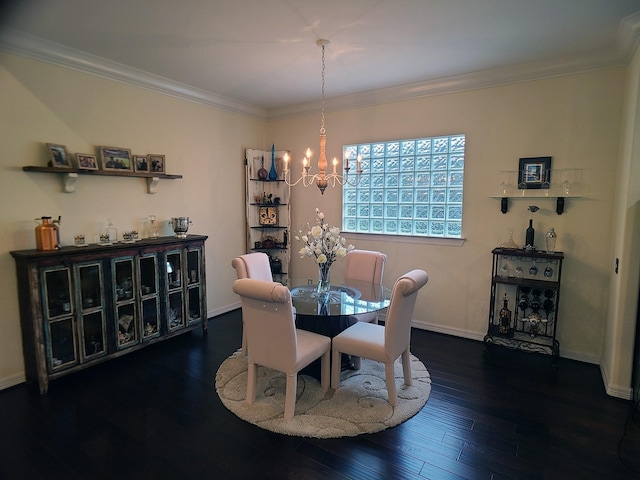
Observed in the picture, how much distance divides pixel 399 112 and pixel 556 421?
10.5 feet

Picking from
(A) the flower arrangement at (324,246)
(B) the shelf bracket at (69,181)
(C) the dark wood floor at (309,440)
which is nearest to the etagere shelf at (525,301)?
(C) the dark wood floor at (309,440)

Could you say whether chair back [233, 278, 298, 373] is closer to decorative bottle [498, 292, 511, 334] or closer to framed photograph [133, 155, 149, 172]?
framed photograph [133, 155, 149, 172]

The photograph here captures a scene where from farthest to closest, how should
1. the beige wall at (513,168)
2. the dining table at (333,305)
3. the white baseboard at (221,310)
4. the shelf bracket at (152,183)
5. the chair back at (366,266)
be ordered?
1. the white baseboard at (221,310)
2. the shelf bracket at (152,183)
3. the chair back at (366,266)
4. the beige wall at (513,168)
5. the dining table at (333,305)

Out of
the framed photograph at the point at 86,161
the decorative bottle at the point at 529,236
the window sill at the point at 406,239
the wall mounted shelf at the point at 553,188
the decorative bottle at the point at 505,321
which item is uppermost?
the framed photograph at the point at 86,161

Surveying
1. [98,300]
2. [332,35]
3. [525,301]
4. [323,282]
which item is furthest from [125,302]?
[525,301]

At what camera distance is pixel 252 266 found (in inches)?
131

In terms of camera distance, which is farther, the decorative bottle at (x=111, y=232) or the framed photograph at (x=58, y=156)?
the decorative bottle at (x=111, y=232)

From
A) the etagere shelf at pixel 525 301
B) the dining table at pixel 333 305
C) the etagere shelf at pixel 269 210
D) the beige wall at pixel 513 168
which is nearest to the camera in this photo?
the dining table at pixel 333 305

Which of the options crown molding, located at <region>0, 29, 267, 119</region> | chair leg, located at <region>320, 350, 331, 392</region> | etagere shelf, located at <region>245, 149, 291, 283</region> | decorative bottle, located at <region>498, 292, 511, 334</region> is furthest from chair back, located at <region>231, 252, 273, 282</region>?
decorative bottle, located at <region>498, 292, 511, 334</region>

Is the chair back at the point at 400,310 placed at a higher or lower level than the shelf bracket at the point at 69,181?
lower

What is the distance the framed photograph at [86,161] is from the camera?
3004 mm

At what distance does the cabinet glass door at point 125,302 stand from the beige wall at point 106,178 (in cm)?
45

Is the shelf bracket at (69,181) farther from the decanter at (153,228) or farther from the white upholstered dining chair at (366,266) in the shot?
the white upholstered dining chair at (366,266)

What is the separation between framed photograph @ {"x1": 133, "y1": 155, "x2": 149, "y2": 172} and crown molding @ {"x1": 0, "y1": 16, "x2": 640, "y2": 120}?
0.70 m
